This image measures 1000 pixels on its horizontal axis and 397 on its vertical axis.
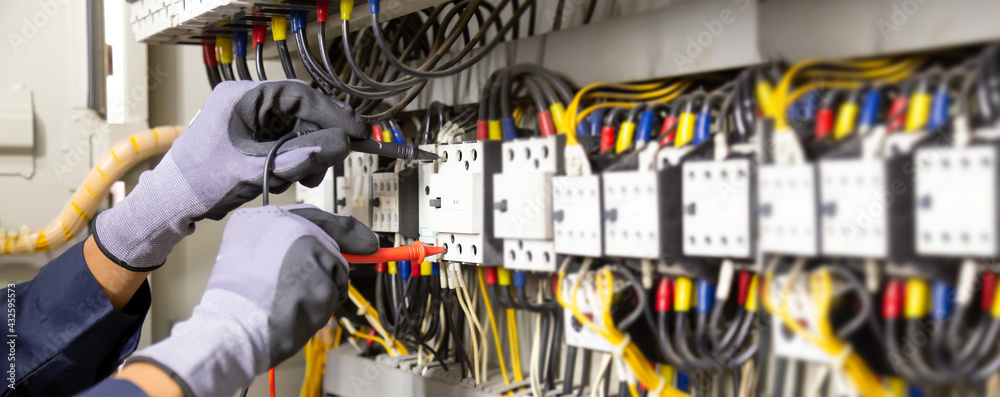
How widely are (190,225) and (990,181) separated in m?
1.11

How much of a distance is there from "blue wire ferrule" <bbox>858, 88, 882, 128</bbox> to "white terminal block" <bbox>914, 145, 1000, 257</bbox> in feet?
0.15

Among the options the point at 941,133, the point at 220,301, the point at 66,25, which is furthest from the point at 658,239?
the point at 66,25

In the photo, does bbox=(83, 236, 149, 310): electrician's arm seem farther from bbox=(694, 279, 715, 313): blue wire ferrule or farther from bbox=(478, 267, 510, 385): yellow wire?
bbox=(694, 279, 715, 313): blue wire ferrule

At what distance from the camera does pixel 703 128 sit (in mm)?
698

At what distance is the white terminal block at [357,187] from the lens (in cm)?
121

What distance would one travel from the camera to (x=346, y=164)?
4.29 feet

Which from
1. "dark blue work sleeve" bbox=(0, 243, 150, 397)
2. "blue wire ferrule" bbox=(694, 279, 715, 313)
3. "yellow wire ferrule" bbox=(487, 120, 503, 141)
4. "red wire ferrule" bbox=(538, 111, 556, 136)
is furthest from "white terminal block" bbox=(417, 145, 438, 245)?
"dark blue work sleeve" bbox=(0, 243, 150, 397)

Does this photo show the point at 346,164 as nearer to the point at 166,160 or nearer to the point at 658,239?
the point at 166,160

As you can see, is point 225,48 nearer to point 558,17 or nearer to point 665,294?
point 558,17

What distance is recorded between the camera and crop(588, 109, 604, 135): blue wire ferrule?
853mm

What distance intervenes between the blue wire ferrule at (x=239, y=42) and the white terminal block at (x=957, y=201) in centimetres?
109

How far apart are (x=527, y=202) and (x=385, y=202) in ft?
1.26

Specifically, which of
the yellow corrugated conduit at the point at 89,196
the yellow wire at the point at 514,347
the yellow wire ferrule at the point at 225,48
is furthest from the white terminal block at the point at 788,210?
the yellow corrugated conduit at the point at 89,196

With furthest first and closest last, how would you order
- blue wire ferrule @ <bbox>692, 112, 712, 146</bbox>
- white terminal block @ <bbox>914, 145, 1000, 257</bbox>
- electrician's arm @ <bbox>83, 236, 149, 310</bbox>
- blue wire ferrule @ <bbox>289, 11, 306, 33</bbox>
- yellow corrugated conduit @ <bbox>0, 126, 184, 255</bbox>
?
yellow corrugated conduit @ <bbox>0, 126, 184, 255</bbox>, electrician's arm @ <bbox>83, 236, 149, 310</bbox>, blue wire ferrule @ <bbox>289, 11, 306, 33</bbox>, blue wire ferrule @ <bbox>692, 112, 712, 146</bbox>, white terminal block @ <bbox>914, 145, 1000, 257</bbox>
